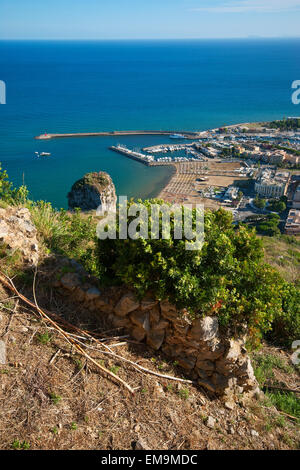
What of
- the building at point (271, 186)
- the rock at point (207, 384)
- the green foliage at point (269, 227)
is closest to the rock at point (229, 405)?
the rock at point (207, 384)

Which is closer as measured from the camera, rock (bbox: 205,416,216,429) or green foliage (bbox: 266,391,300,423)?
rock (bbox: 205,416,216,429)

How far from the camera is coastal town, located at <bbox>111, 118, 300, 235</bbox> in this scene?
3797cm

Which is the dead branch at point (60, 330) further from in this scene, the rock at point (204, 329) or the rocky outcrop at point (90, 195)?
the rocky outcrop at point (90, 195)

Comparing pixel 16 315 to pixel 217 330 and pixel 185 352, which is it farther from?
pixel 217 330

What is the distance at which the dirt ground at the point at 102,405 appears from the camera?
142 inches

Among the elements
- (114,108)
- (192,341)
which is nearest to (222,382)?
(192,341)

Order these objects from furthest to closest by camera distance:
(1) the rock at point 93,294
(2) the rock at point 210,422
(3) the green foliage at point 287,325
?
(3) the green foliage at point 287,325 → (1) the rock at point 93,294 → (2) the rock at point 210,422

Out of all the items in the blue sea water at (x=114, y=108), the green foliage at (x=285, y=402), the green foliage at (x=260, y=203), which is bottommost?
the green foliage at (x=260, y=203)

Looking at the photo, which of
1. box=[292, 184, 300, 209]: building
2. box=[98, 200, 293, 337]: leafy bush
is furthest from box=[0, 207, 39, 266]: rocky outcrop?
box=[292, 184, 300, 209]: building

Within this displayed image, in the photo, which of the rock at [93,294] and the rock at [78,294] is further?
the rock at [78,294]

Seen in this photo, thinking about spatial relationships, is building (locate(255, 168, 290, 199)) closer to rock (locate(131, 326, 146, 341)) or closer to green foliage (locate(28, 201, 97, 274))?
green foliage (locate(28, 201, 97, 274))

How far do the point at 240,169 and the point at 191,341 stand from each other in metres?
46.2

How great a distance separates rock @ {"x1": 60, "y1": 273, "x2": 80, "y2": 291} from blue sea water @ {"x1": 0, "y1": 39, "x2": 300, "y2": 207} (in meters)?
33.3

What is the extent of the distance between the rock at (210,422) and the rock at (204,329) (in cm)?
88
